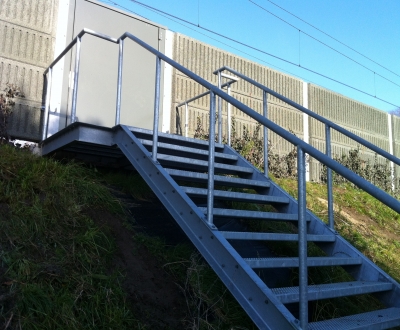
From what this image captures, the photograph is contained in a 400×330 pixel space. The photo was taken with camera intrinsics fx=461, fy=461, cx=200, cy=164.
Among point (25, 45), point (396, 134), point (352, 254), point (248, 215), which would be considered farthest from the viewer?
point (396, 134)

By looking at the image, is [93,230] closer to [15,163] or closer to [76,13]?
[15,163]

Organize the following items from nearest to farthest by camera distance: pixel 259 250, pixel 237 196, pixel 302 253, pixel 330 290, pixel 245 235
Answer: pixel 302 253 → pixel 330 290 → pixel 245 235 → pixel 237 196 → pixel 259 250

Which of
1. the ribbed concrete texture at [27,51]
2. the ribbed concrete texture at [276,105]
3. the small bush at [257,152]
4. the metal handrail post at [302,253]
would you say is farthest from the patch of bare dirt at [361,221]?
the ribbed concrete texture at [27,51]

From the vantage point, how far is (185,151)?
164 inches

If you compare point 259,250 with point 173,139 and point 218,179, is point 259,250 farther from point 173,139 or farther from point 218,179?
point 173,139

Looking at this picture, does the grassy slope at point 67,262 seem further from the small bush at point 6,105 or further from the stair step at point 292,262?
the small bush at point 6,105

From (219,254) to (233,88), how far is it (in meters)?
5.28

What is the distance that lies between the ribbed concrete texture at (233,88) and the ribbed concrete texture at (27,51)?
1.92m

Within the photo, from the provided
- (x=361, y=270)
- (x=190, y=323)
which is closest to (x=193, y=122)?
(x=361, y=270)

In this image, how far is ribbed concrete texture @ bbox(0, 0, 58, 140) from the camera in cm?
553

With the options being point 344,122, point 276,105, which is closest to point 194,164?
point 276,105

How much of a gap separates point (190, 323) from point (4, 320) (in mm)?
990

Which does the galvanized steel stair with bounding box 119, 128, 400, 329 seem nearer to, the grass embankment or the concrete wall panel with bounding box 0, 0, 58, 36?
the grass embankment

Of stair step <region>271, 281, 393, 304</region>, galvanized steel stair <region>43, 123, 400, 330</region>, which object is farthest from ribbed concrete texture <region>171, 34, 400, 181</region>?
stair step <region>271, 281, 393, 304</region>
